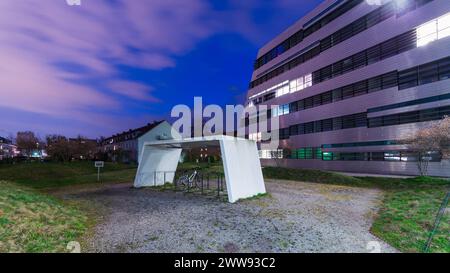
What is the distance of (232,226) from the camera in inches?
285

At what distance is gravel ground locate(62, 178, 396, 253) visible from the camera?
18.4ft

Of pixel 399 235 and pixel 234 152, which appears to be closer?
pixel 399 235

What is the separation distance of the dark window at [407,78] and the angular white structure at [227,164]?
19.7m

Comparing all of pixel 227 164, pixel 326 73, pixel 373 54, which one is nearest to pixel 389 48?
pixel 373 54

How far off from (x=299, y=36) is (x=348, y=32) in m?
9.67

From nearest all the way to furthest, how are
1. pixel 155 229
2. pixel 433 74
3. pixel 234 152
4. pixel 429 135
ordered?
pixel 155 229 < pixel 234 152 < pixel 429 135 < pixel 433 74

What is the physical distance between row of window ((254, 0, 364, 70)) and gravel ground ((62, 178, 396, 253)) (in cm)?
2829

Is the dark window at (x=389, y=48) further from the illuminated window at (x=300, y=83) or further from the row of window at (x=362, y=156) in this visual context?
the illuminated window at (x=300, y=83)

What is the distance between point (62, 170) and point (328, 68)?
3902 cm

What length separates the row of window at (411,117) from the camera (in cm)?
1991
